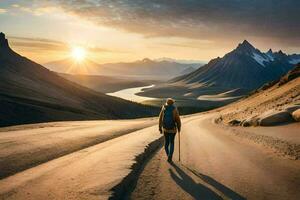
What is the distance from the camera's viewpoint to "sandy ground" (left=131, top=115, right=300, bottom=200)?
985 cm

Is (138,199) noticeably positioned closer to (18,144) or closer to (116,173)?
(116,173)

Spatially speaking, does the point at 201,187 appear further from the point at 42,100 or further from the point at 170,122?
the point at 42,100

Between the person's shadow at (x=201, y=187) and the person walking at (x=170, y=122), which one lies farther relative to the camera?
the person walking at (x=170, y=122)

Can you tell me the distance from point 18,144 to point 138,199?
938cm

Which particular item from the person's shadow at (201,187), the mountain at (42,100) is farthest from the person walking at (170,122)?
the mountain at (42,100)

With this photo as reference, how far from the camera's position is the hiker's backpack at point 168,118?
14.7 meters

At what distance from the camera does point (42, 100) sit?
347 ft

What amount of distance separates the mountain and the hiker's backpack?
221 ft

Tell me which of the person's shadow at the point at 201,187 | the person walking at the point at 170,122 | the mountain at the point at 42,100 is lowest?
the person's shadow at the point at 201,187

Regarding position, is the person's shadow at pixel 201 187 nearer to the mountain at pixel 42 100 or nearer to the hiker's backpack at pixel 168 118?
the hiker's backpack at pixel 168 118

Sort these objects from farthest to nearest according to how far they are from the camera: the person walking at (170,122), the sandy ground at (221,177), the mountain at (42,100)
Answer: the mountain at (42,100)
the person walking at (170,122)
the sandy ground at (221,177)

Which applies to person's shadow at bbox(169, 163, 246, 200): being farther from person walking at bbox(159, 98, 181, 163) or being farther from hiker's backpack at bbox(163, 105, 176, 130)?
hiker's backpack at bbox(163, 105, 176, 130)

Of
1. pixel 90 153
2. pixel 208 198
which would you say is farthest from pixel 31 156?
pixel 208 198

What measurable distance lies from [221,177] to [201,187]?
58.2 inches
